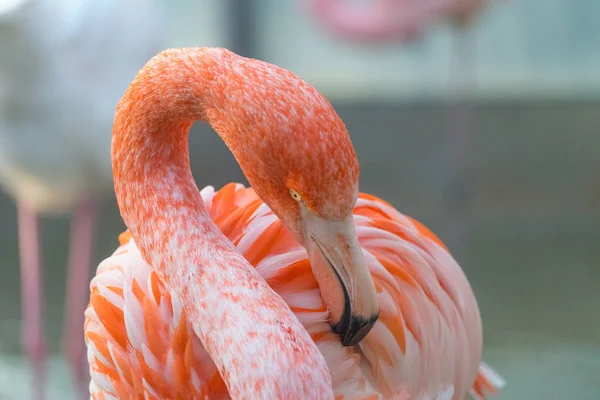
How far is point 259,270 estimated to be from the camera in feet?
4.72

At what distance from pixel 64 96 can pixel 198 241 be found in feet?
4.77

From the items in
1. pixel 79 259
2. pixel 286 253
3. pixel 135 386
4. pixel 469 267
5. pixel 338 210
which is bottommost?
pixel 469 267

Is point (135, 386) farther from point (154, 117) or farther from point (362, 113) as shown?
point (362, 113)

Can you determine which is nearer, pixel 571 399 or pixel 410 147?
pixel 571 399

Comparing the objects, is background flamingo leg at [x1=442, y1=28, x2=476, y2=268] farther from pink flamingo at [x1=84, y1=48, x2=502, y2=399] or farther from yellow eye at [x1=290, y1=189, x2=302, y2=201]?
yellow eye at [x1=290, y1=189, x2=302, y2=201]

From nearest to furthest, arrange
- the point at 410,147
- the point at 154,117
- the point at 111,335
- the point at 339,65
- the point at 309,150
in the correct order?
1. the point at 309,150
2. the point at 154,117
3. the point at 111,335
4. the point at 410,147
5. the point at 339,65

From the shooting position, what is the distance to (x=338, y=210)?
1.21 m

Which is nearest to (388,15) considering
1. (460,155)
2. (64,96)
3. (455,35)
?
(455,35)

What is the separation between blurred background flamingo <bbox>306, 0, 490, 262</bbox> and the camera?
163 inches

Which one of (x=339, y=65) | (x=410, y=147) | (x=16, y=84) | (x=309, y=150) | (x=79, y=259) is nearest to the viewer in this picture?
(x=309, y=150)

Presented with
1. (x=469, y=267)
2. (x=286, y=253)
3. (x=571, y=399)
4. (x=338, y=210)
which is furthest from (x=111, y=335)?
(x=469, y=267)

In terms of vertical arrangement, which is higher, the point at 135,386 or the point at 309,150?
the point at 309,150

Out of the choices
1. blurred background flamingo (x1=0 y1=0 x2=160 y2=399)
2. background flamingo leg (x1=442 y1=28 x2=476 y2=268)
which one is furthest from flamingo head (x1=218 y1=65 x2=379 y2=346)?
background flamingo leg (x1=442 y1=28 x2=476 y2=268)

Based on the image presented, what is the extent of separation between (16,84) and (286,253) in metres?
1.48
